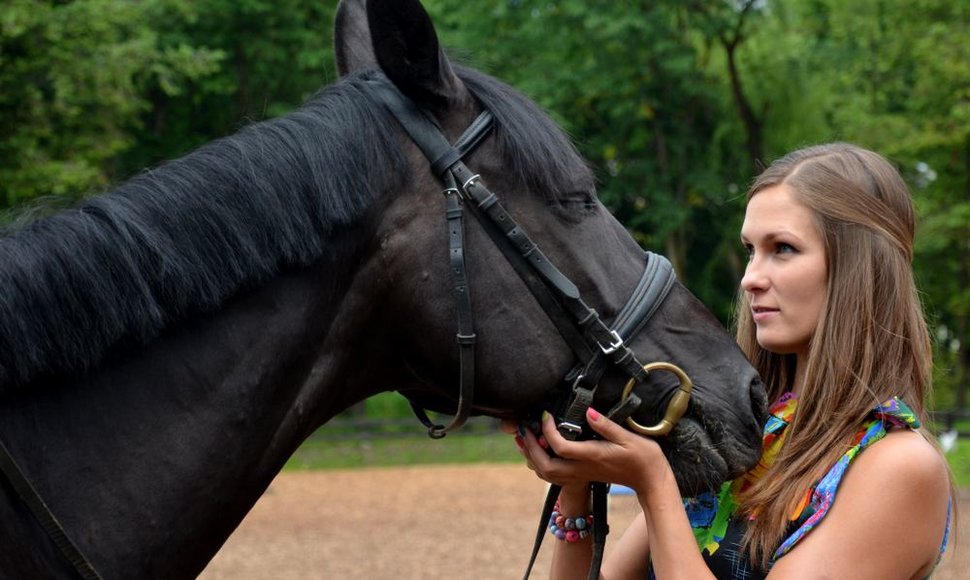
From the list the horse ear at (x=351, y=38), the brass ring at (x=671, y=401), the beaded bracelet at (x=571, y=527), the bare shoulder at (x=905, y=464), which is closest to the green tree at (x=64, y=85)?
the horse ear at (x=351, y=38)

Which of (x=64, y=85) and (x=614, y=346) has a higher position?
(x=614, y=346)

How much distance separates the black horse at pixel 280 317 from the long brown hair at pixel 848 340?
14cm

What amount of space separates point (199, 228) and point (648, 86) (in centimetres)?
2481

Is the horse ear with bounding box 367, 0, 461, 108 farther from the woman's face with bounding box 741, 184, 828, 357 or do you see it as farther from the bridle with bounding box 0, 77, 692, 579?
the woman's face with bounding box 741, 184, 828, 357

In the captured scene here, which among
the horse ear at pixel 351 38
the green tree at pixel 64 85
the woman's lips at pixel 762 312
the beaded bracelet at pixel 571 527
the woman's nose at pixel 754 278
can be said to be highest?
the horse ear at pixel 351 38

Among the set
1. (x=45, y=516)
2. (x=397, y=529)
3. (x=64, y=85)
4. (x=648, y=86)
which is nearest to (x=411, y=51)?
(x=45, y=516)

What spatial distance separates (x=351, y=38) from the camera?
8.23ft

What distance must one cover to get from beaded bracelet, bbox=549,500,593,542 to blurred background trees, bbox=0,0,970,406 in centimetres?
1251

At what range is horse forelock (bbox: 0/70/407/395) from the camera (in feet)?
6.07

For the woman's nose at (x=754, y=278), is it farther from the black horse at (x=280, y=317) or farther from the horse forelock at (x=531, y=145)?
the horse forelock at (x=531, y=145)

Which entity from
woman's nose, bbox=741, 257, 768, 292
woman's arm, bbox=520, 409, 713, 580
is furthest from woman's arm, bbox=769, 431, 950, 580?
woman's nose, bbox=741, 257, 768, 292

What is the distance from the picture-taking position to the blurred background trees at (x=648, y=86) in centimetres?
1472

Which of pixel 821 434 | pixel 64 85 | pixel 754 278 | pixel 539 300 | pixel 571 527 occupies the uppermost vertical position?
pixel 539 300

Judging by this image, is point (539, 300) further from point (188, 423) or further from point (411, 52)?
point (188, 423)
